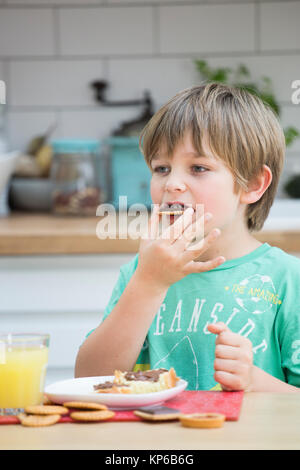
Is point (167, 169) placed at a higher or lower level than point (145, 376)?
higher

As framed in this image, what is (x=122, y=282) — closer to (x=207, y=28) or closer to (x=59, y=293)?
(x=59, y=293)

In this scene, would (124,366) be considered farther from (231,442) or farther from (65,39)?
(65,39)

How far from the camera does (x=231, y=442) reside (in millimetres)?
617

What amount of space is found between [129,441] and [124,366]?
0.37 m

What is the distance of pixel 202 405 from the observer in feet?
2.49

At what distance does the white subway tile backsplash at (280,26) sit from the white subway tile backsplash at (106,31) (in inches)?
16.6

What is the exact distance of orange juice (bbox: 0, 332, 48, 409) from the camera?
755 mm

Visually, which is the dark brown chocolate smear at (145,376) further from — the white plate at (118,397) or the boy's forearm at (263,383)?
A: the boy's forearm at (263,383)

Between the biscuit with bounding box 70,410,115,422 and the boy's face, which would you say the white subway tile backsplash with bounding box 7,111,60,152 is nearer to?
the boy's face

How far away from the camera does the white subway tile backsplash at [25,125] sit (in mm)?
2520

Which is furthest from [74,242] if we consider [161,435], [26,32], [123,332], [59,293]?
[161,435]

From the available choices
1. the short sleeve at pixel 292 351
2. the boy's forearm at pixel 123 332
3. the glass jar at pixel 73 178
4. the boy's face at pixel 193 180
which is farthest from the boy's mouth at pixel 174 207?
the glass jar at pixel 73 178

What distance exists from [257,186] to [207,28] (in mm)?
1450

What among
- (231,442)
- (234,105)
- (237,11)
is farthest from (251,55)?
(231,442)
